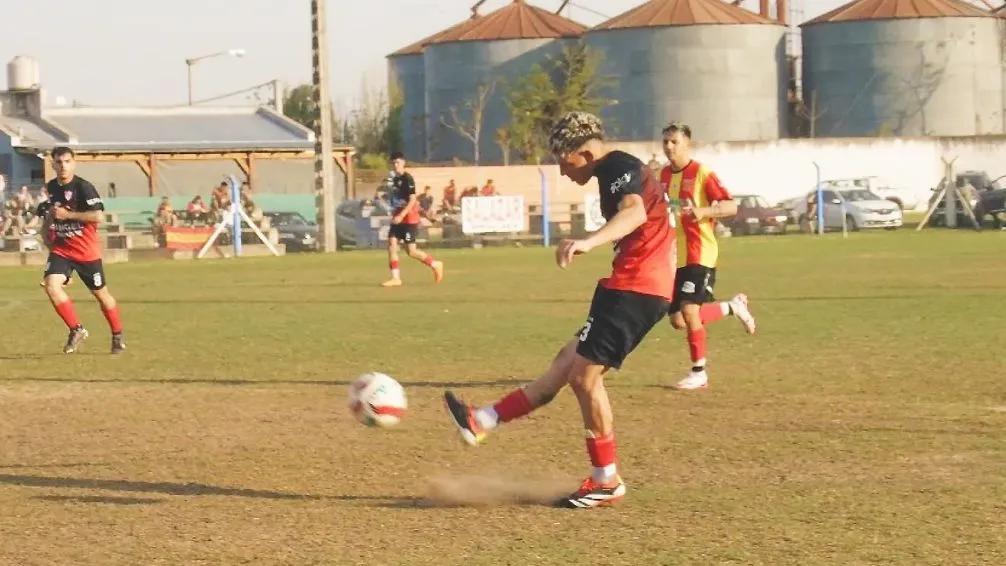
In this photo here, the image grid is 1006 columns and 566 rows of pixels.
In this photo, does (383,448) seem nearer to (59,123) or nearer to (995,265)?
(995,265)

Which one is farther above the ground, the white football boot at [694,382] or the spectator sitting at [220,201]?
the spectator sitting at [220,201]

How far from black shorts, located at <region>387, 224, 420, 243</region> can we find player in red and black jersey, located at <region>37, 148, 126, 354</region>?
28.7 ft

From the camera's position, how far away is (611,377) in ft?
41.0

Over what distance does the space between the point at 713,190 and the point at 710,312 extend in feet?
3.58

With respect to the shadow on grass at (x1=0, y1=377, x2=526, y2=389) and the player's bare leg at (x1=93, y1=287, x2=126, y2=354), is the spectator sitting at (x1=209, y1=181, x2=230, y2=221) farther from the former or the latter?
the shadow on grass at (x1=0, y1=377, x2=526, y2=389)

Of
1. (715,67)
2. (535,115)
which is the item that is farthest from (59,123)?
(715,67)

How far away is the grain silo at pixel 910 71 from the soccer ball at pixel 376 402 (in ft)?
231

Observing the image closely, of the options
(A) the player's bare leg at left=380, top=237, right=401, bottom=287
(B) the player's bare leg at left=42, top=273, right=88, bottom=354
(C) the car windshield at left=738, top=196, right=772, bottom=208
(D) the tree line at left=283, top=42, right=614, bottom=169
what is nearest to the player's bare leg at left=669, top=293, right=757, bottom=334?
(B) the player's bare leg at left=42, top=273, right=88, bottom=354

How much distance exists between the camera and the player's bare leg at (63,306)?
1464 cm

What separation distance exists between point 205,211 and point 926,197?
41.4 meters

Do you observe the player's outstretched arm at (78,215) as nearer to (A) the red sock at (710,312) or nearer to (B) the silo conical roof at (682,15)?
→ (A) the red sock at (710,312)

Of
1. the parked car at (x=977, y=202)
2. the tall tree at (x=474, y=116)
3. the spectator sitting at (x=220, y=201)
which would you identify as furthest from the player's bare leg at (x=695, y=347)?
the tall tree at (x=474, y=116)

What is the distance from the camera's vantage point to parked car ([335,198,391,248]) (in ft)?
139

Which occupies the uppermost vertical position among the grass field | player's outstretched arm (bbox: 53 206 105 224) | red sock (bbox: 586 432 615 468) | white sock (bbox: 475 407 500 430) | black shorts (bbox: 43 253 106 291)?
player's outstretched arm (bbox: 53 206 105 224)
